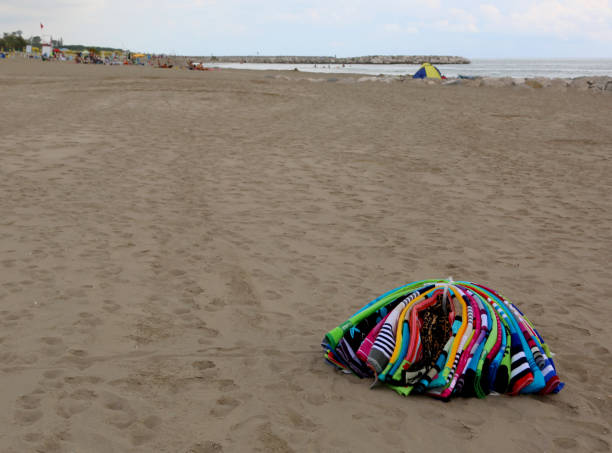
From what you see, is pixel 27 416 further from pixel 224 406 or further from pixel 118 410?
pixel 224 406

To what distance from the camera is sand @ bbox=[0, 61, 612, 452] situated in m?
2.81

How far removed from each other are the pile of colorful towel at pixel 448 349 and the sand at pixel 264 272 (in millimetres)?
103

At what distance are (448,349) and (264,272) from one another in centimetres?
226

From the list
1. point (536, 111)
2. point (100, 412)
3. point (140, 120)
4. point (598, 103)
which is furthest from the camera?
point (598, 103)

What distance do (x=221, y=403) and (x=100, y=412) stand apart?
60cm

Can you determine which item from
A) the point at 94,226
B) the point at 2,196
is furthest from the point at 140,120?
the point at 94,226

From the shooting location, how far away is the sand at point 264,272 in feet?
9.21

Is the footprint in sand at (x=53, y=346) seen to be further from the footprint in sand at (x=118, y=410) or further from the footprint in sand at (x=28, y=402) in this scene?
the footprint in sand at (x=118, y=410)

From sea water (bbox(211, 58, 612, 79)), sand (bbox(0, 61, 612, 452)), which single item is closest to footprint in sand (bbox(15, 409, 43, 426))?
sand (bbox(0, 61, 612, 452))

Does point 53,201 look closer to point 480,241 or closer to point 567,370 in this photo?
point 480,241

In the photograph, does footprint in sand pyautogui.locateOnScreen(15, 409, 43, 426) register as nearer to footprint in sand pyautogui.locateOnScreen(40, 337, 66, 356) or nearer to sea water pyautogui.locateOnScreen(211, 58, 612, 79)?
footprint in sand pyautogui.locateOnScreen(40, 337, 66, 356)

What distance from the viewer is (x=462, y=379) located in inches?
118

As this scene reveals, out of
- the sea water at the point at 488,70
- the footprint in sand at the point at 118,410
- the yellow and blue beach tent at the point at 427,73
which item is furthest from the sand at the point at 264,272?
the sea water at the point at 488,70

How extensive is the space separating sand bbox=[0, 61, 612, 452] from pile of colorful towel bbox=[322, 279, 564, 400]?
0.34 feet
